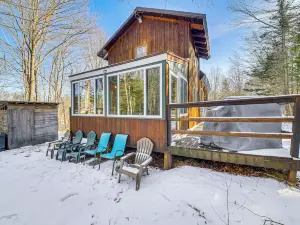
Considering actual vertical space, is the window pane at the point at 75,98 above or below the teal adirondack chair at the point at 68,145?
above

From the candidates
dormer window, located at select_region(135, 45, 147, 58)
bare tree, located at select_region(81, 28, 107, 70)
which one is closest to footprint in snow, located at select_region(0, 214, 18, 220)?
dormer window, located at select_region(135, 45, 147, 58)

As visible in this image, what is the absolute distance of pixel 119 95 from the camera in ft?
18.5

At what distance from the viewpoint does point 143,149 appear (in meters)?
4.73

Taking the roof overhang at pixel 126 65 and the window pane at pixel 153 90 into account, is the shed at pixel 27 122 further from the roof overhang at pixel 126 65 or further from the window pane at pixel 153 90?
the window pane at pixel 153 90

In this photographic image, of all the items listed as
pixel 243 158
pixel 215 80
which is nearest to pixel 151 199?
pixel 243 158

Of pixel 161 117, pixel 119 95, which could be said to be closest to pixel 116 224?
pixel 161 117

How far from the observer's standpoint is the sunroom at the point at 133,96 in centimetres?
459

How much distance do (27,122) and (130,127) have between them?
22.0ft

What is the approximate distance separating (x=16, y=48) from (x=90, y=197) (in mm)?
13839

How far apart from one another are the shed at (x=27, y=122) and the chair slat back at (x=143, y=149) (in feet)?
23.5

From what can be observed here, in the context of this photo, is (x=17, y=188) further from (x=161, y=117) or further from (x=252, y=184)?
(x=252, y=184)

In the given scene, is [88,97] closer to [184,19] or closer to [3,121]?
[3,121]

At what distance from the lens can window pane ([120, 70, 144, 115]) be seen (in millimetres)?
5102

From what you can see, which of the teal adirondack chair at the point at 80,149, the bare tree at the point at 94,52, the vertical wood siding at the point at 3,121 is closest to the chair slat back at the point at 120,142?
the teal adirondack chair at the point at 80,149
